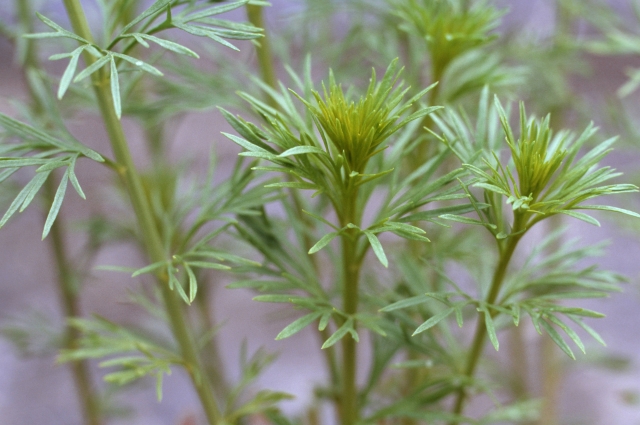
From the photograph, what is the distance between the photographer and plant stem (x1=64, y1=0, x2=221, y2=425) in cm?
42

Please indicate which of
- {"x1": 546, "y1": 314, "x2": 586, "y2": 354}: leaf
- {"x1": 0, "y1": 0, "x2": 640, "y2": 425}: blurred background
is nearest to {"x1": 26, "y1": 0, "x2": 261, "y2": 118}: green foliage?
{"x1": 546, "y1": 314, "x2": 586, "y2": 354}: leaf

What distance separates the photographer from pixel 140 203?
457 mm

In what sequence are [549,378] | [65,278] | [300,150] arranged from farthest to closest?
[549,378] → [65,278] → [300,150]

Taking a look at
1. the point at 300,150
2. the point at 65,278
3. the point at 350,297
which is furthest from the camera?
the point at 65,278

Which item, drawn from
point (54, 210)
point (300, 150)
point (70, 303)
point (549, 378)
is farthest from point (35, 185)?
point (549, 378)

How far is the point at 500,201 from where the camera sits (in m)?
0.41

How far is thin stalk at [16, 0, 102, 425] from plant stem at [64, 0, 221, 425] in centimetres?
25

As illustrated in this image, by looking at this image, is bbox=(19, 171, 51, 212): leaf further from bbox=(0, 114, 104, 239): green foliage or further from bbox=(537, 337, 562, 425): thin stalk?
bbox=(537, 337, 562, 425): thin stalk

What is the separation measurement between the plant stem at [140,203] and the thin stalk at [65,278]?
25cm

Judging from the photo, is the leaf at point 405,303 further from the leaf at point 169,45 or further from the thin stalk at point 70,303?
the thin stalk at point 70,303

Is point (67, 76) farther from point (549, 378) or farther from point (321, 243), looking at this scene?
point (549, 378)

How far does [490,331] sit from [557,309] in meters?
0.06

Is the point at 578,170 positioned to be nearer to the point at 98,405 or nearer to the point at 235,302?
the point at 98,405

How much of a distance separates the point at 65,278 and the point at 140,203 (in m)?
0.35
